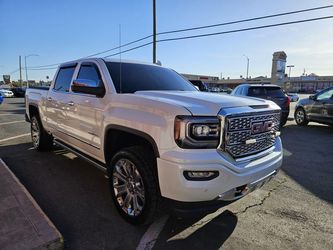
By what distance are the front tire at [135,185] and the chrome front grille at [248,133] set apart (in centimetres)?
83

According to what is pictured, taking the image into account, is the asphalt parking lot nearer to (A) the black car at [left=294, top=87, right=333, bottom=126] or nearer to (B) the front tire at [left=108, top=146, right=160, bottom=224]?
(B) the front tire at [left=108, top=146, right=160, bottom=224]

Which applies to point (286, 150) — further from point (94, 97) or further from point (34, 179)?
point (34, 179)

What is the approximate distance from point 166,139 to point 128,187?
0.99 meters

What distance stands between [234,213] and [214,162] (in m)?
1.41

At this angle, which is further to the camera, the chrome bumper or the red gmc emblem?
the red gmc emblem

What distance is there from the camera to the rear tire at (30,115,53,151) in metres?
6.49

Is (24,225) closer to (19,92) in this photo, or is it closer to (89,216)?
(89,216)

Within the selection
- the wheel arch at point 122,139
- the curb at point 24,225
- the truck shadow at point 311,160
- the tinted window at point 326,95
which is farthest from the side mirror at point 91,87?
the tinted window at point 326,95

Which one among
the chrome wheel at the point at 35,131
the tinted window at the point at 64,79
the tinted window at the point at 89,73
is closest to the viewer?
the tinted window at the point at 89,73

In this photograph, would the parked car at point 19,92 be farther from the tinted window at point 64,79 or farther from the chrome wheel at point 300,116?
the tinted window at point 64,79

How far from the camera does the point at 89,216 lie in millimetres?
3604

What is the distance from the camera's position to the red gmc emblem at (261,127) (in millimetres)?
3179

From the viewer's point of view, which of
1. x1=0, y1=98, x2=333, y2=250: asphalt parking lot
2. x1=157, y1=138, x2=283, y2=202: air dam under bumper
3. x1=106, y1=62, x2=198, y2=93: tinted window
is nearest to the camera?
x1=157, y1=138, x2=283, y2=202: air dam under bumper

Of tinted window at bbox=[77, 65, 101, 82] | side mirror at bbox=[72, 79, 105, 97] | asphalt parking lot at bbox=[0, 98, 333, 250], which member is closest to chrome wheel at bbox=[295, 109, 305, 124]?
Result: asphalt parking lot at bbox=[0, 98, 333, 250]
